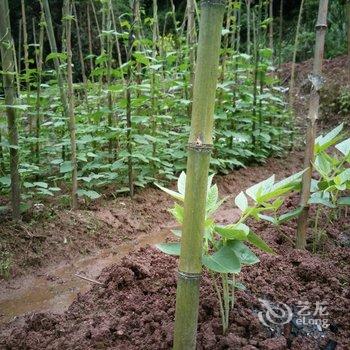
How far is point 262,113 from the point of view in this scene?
15.6 feet

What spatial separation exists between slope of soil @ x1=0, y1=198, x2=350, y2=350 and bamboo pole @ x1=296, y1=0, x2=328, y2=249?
0.12 m

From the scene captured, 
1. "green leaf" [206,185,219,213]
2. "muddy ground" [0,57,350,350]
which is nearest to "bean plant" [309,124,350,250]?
"muddy ground" [0,57,350,350]

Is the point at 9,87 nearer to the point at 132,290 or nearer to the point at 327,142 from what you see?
the point at 132,290

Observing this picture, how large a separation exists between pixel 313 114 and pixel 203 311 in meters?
0.80

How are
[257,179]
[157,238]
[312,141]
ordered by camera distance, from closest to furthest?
1. [312,141]
2. [157,238]
3. [257,179]

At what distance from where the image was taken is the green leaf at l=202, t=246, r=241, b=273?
1.12 meters

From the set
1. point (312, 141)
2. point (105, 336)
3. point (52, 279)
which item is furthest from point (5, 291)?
point (312, 141)

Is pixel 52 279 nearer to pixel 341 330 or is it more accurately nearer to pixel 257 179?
pixel 341 330

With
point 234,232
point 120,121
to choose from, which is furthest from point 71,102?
point 234,232

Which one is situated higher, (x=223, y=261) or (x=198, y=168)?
(x=198, y=168)

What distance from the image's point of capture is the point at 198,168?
1028mm

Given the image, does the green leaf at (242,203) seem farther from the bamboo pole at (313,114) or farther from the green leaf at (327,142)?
the green leaf at (327,142)

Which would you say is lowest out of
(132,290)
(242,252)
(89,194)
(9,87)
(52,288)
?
(52,288)

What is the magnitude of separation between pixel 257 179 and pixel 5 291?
8.44 feet
